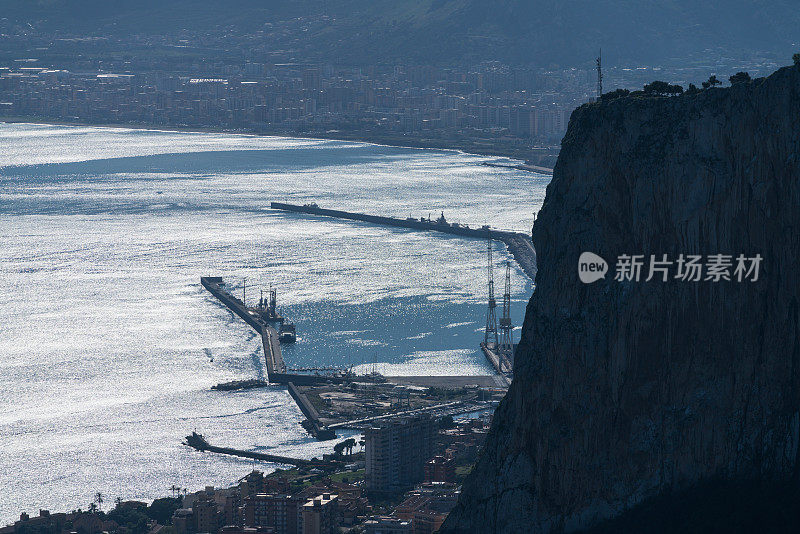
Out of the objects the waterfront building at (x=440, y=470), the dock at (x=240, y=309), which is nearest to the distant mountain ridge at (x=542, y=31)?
the dock at (x=240, y=309)

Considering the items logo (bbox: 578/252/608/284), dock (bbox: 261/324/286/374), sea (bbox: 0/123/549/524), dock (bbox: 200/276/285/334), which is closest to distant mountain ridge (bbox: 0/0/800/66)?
sea (bbox: 0/123/549/524)

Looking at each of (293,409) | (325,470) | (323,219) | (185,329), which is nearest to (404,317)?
(185,329)

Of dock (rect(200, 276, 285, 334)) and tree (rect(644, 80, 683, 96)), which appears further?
dock (rect(200, 276, 285, 334))

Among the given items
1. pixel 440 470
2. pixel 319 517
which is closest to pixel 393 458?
pixel 440 470

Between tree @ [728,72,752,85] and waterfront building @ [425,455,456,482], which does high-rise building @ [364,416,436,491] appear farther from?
tree @ [728,72,752,85]

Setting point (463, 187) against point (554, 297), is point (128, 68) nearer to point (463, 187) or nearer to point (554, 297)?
point (463, 187)
